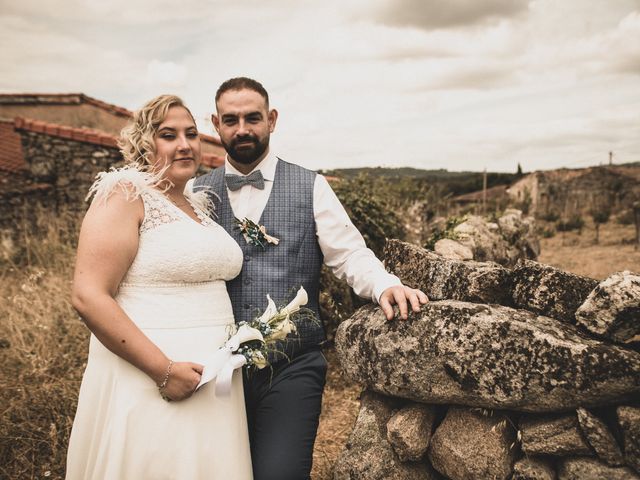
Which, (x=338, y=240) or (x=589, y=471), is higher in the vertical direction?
(x=338, y=240)

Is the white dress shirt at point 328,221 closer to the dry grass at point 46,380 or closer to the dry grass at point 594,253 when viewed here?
the dry grass at point 46,380

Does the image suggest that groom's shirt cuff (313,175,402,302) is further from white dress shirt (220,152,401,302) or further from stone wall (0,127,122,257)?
stone wall (0,127,122,257)

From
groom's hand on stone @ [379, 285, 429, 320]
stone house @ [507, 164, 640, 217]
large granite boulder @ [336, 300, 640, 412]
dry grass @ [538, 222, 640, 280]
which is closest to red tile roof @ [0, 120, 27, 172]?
groom's hand on stone @ [379, 285, 429, 320]

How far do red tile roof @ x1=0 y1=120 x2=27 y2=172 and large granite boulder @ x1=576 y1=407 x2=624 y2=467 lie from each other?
1094 centimetres

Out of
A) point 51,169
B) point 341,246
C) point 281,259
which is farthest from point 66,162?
point 341,246

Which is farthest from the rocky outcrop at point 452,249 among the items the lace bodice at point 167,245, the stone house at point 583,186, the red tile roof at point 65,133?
the stone house at point 583,186

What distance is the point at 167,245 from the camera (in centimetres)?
225

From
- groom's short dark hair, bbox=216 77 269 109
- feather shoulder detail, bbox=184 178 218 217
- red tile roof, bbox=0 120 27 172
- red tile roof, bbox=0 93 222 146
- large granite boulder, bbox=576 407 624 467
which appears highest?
red tile roof, bbox=0 93 222 146

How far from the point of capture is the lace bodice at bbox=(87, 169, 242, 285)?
2.22 metres

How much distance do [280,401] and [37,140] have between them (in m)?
9.23

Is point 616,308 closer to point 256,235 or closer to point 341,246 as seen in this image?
point 341,246

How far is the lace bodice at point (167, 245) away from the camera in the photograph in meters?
2.22

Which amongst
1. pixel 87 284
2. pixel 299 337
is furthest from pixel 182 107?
pixel 299 337

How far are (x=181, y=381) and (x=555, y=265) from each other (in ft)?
29.4
